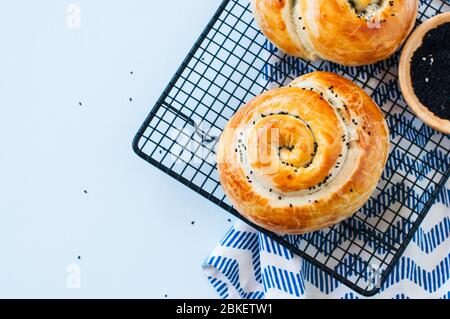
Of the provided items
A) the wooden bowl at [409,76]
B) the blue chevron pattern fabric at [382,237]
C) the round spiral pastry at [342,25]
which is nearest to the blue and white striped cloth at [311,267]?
the blue chevron pattern fabric at [382,237]

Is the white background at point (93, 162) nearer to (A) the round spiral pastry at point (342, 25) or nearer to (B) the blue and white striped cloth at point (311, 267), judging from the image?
(B) the blue and white striped cloth at point (311, 267)

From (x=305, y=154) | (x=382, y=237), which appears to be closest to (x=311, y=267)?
(x=382, y=237)

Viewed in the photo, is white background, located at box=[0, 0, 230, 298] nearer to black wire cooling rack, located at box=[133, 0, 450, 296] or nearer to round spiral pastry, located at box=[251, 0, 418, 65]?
black wire cooling rack, located at box=[133, 0, 450, 296]

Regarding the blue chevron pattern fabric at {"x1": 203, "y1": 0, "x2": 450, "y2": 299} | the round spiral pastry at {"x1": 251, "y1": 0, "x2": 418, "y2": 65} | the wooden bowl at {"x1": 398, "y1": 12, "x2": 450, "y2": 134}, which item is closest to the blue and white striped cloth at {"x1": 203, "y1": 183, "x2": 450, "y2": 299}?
the blue chevron pattern fabric at {"x1": 203, "y1": 0, "x2": 450, "y2": 299}

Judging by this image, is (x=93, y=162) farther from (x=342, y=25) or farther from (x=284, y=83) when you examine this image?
(x=342, y=25)

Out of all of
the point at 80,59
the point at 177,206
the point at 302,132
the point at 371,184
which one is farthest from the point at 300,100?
the point at 80,59

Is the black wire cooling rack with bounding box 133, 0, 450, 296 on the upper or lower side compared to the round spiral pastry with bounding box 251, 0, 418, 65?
lower
